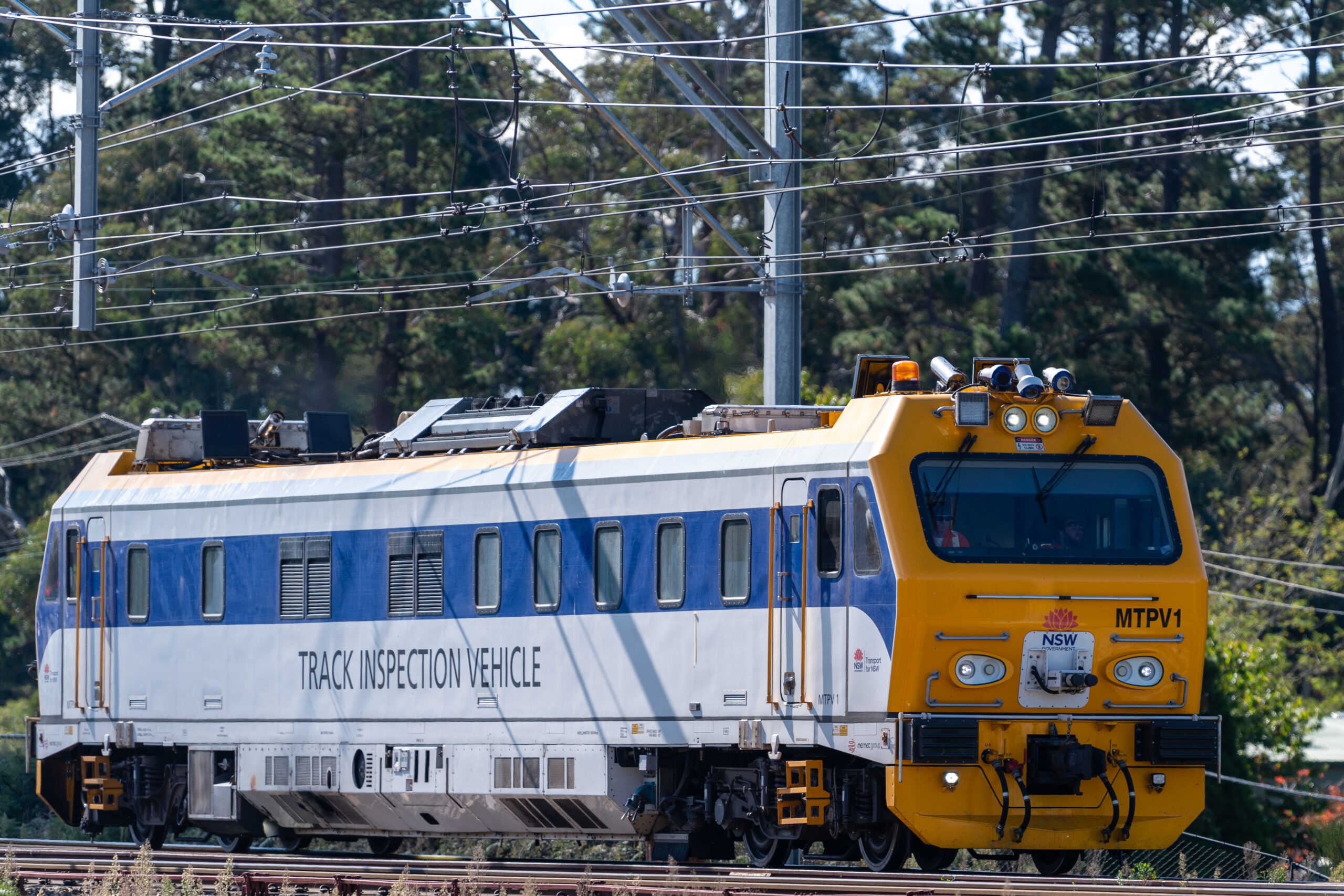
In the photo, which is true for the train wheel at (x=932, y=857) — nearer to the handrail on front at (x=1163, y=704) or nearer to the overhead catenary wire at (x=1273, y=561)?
the handrail on front at (x=1163, y=704)

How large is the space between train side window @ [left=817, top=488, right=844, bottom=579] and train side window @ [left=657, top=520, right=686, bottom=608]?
143 centimetres

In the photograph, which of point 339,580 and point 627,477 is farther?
point 339,580

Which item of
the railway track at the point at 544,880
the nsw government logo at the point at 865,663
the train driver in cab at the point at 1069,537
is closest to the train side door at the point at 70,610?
the railway track at the point at 544,880

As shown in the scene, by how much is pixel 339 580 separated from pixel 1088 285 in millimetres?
30156

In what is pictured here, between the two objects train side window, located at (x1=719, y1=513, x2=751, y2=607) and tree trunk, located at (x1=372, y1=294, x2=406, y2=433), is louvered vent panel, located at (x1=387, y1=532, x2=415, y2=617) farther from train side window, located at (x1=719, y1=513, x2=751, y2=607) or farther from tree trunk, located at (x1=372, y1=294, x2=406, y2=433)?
tree trunk, located at (x1=372, y1=294, x2=406, y2=433)

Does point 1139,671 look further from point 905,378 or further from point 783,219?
point 783,219

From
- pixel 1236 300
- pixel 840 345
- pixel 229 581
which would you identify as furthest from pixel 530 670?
pixel 1236 300

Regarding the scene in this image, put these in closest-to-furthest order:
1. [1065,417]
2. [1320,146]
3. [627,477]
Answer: [1065,417] → [627,477] → [1320,146]

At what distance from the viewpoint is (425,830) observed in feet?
61.9

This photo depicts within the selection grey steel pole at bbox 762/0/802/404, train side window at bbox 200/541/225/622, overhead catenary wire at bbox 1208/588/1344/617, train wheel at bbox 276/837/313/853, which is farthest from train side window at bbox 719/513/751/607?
overhead catenary wire at bbox 1208/588/1344/617

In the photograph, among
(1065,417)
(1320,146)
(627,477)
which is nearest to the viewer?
(1065,417)

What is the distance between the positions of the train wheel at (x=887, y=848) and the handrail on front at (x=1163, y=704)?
1750mm

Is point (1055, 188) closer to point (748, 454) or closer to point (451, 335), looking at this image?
point (451, 335)

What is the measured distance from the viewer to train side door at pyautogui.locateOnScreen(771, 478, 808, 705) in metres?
15.1
